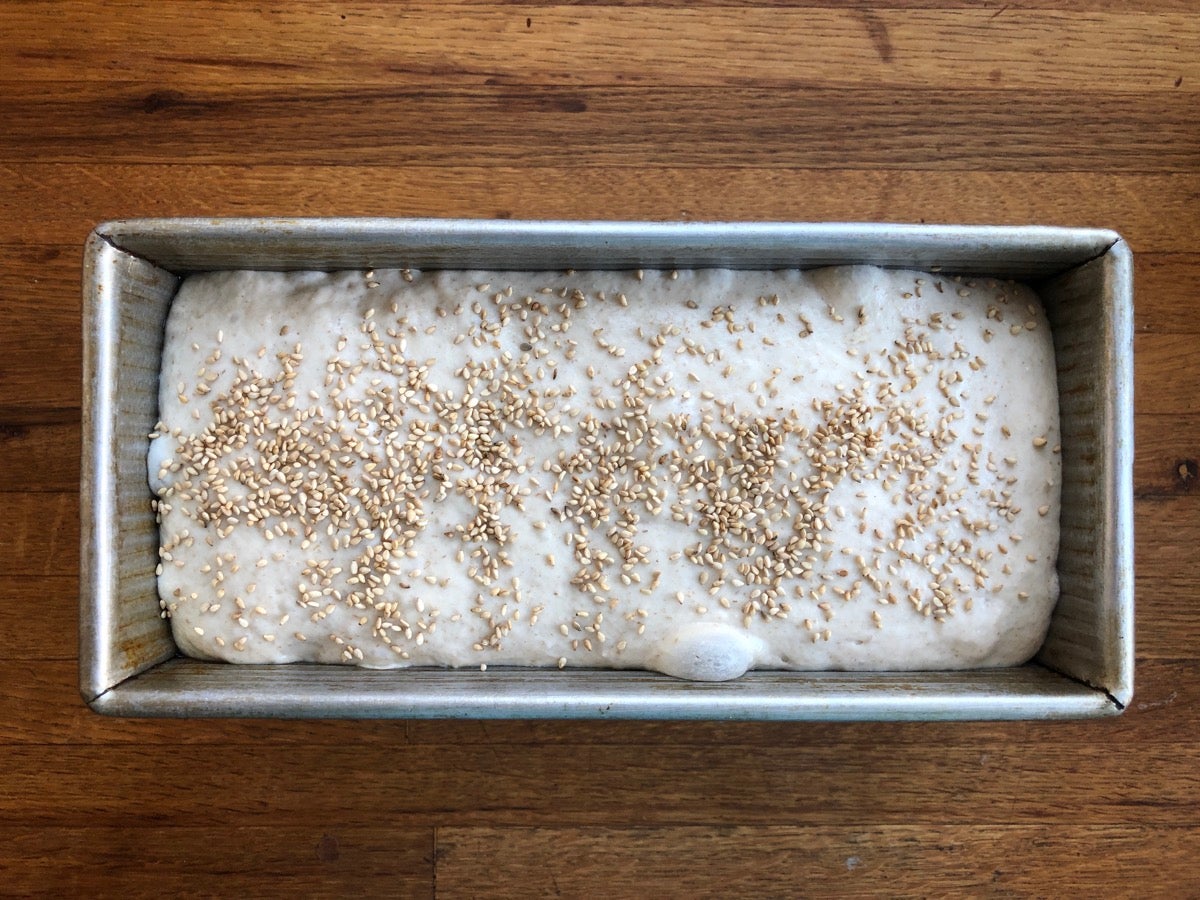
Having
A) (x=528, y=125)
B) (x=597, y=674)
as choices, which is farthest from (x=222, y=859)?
(x=528, y=125)

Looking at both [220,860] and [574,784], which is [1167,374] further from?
[220,860]

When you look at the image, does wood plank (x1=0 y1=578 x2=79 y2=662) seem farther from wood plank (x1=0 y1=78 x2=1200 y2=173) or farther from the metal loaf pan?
wood plank (x1=0 y1=78 x2=1200 y2=173)

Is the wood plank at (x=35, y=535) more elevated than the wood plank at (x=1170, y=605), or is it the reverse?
the wood plank at (x=35, y=535)

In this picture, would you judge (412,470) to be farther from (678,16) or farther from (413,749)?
(678,16)

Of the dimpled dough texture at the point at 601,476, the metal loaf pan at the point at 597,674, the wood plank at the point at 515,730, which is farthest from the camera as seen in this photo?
the wood plank at the point at 515,730

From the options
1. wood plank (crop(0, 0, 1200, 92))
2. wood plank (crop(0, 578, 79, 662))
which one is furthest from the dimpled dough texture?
wood plank (crop(0, 0, 1200, 92))

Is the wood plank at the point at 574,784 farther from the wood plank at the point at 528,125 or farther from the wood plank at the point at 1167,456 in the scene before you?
the wood plank at the point at 528,125

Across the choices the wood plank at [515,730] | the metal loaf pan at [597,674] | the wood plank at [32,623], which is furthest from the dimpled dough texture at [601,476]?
the wood plank at [32,623]

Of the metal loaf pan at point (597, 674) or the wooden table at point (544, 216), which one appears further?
the wooden table at point (544, 216)
